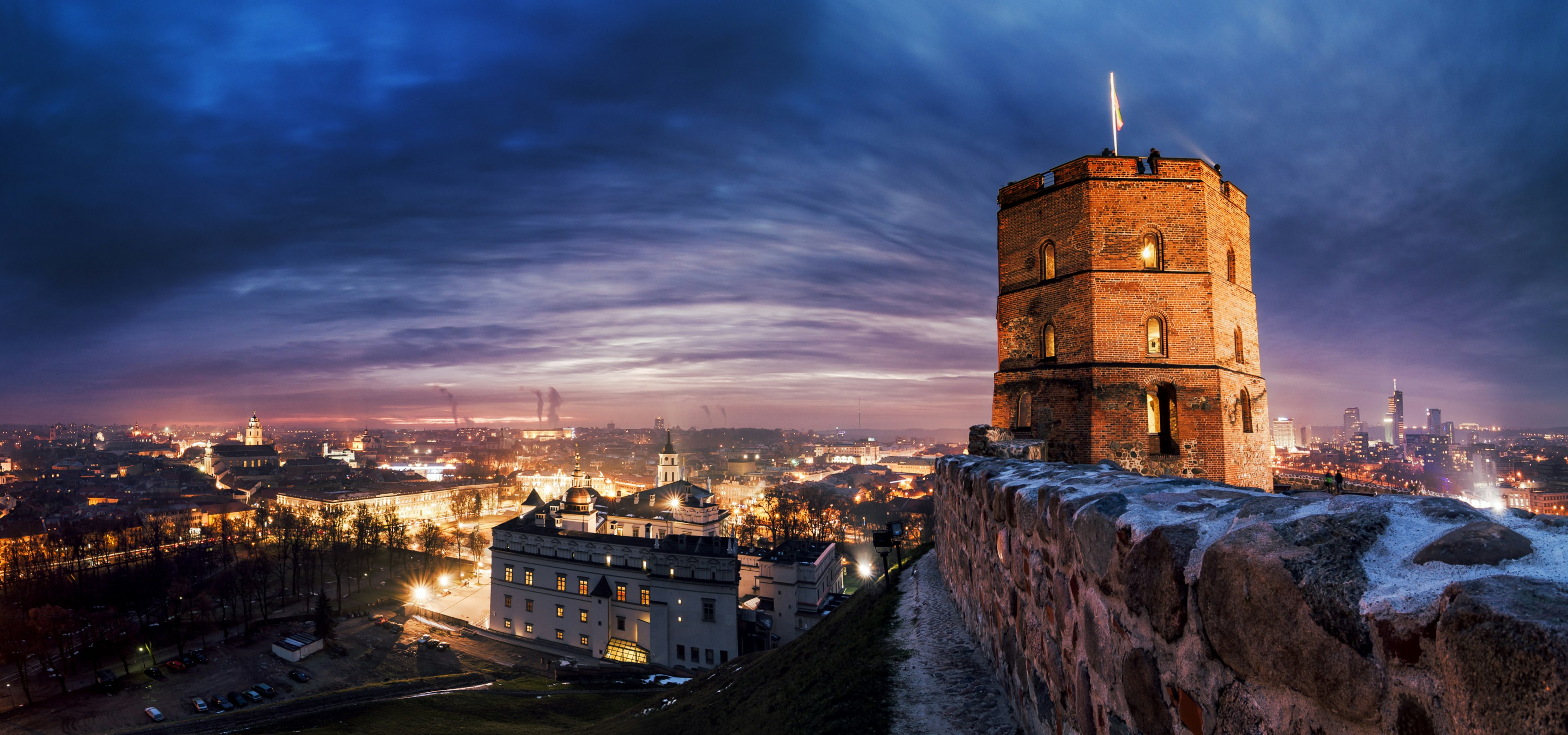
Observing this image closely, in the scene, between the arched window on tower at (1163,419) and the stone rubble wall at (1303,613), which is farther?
the arched window on tower at (1163,419)

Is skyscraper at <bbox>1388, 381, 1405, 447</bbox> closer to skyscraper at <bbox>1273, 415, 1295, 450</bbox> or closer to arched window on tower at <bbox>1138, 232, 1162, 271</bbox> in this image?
skyscraper at <bbox>1273, 415, 1295, 450</bbox>

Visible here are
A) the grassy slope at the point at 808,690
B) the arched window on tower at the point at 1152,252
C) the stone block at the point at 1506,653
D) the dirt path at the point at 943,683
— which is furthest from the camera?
the arched window on tower at the point at 1152,252

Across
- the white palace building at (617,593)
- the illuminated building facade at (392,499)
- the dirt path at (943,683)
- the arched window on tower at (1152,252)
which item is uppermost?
the arched window on tower at (1152,252)

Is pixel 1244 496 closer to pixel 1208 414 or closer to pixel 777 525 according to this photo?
pixel 1208 414

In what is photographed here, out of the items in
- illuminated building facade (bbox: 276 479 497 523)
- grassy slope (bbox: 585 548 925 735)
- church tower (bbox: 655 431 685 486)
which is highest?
grassy slope (bbox: 585 548 925 735)

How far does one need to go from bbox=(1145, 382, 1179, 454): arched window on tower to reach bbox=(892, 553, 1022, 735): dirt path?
12.9m

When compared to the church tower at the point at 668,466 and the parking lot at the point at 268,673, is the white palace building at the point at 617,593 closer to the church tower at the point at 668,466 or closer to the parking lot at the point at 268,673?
the parking lot at the point at 268,673

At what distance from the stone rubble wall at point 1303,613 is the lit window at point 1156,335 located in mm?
17688

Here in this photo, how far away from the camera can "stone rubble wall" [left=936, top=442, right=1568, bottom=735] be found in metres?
1.44

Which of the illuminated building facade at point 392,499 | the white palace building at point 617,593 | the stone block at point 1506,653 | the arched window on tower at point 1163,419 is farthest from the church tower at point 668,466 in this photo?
the stone block at point 1506,653

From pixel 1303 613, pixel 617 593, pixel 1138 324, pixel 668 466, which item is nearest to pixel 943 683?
pixel 1303 613

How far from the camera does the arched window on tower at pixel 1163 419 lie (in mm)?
19344

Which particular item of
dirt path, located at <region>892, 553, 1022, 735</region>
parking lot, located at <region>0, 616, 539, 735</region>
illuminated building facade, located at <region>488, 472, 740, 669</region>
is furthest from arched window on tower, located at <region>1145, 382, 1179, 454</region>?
parking lot, located at <region>0, 616, 539, 735</region>

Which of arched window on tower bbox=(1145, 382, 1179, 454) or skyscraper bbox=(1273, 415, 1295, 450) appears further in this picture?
skyscraper bbox=(1273, 415, 1295, 450)
